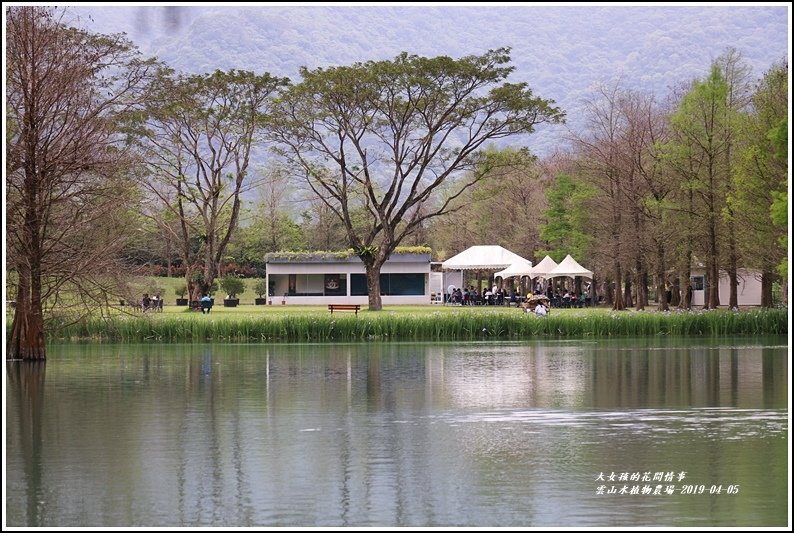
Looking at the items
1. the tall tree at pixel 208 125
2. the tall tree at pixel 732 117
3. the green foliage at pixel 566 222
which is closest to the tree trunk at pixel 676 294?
the green foliage at pixel 566 222

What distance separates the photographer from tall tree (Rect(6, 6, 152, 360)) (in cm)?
2627

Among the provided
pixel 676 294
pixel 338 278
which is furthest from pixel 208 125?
pixel 676 294

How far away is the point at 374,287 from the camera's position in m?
54.4

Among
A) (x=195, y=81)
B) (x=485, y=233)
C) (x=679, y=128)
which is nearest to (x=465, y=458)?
(x=679, y=128)

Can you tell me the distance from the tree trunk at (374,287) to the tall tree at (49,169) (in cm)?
2555

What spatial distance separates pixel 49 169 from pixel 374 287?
29.2 m

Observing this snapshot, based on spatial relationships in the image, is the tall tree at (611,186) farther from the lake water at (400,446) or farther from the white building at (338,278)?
the lake water at (400,446)

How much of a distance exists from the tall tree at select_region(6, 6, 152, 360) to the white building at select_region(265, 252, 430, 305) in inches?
1546

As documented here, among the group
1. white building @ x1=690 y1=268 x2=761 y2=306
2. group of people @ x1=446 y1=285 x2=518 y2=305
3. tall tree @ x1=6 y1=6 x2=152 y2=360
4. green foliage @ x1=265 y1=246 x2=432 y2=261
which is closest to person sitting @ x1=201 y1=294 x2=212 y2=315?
green foliage @ x1=265 y1=246 x2=432 y2=261

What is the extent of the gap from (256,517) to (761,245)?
32772mm

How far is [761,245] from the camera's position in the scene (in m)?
40.2

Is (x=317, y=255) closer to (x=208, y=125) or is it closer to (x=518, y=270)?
(x=518, y=270)

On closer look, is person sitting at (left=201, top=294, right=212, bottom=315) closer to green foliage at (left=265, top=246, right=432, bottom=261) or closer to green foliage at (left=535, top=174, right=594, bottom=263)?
green foliage at (left=265, top=246, right=432, bottom=261)

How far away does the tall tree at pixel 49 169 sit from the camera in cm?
2627
